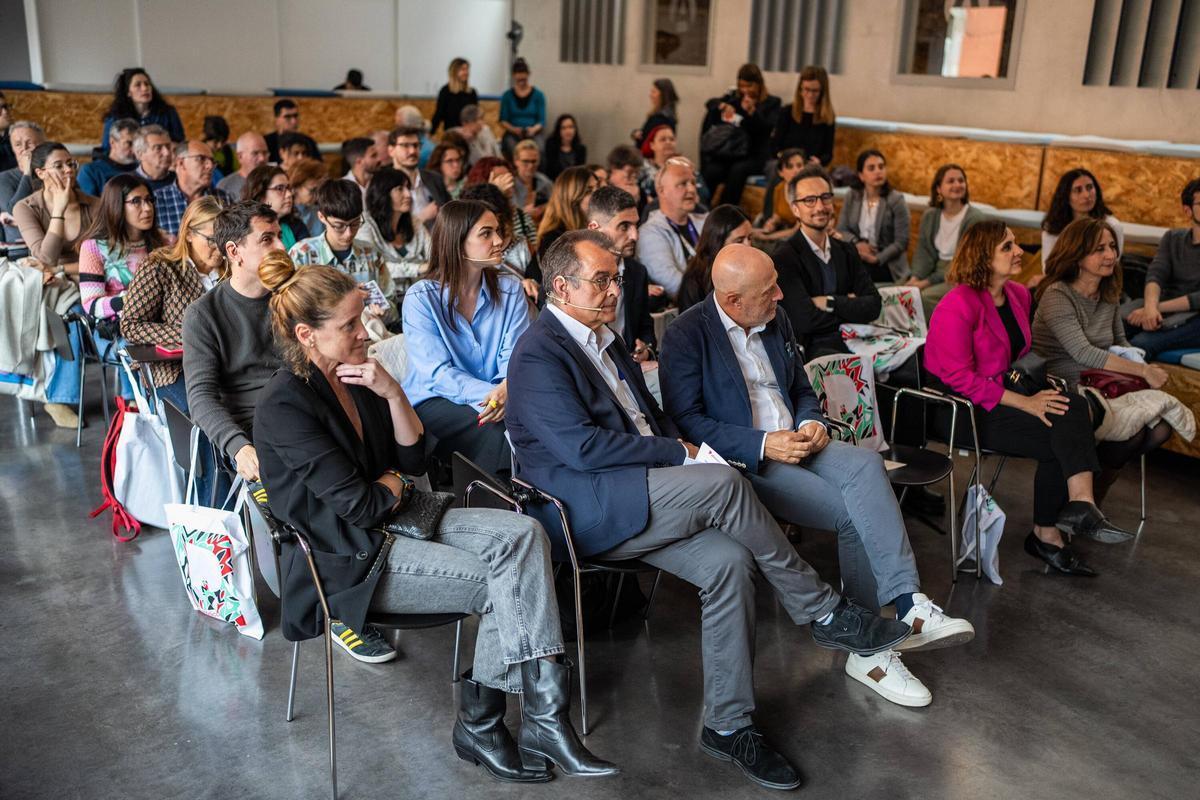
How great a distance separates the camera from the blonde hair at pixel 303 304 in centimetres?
283

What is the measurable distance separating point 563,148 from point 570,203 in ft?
19.0

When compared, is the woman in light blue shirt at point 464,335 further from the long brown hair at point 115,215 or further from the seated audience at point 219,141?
the seated audience at point 219,141

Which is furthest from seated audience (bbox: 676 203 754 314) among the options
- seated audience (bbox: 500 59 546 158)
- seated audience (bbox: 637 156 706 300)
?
seated audience (bbox: 500 59 546 158)

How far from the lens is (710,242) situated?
475 cm

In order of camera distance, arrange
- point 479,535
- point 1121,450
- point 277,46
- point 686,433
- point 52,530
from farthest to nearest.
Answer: point 277,46 < point 1121,450 < point 52,530 < point 686,433 < point 479,535

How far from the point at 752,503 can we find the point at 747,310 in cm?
77

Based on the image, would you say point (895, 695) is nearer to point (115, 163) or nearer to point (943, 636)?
point (943, 636)

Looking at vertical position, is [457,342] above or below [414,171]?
below

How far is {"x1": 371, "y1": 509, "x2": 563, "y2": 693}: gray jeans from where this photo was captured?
2783 millimetres

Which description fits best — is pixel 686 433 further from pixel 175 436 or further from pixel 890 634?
pixel 175 436

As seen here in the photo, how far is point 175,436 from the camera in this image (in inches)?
148

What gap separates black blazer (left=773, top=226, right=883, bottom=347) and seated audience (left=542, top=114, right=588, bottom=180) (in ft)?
20.6

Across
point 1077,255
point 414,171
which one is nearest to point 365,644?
point 1077,255

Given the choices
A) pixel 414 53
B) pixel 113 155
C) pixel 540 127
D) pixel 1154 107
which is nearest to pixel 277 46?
pixel 414 53
